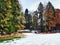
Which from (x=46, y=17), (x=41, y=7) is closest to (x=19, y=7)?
(x=46, y=17)

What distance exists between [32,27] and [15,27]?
33380mm

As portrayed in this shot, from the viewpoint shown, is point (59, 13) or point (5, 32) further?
point (59, 13)

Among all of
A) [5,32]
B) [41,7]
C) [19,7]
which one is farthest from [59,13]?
[5,32]

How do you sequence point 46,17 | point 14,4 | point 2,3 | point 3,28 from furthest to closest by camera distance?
point 46,17, point 14,4, point 3,28, point 2,3

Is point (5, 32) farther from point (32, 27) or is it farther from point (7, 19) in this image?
point (32, 27)

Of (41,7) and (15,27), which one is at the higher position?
(41,7)

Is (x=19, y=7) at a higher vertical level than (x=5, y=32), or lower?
higher

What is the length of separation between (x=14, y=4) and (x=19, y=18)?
246 cm

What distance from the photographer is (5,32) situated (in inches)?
1250

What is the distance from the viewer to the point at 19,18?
3616 centimetres

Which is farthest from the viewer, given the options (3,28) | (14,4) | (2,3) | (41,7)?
(41,7)

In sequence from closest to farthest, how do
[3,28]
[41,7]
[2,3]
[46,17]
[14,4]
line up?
[2,3] → [3,28] → [14,4] → [46,17] → [41,7]

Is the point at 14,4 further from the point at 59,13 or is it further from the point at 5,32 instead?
the point at 59,13

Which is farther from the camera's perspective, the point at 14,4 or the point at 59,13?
the point at 59,13
